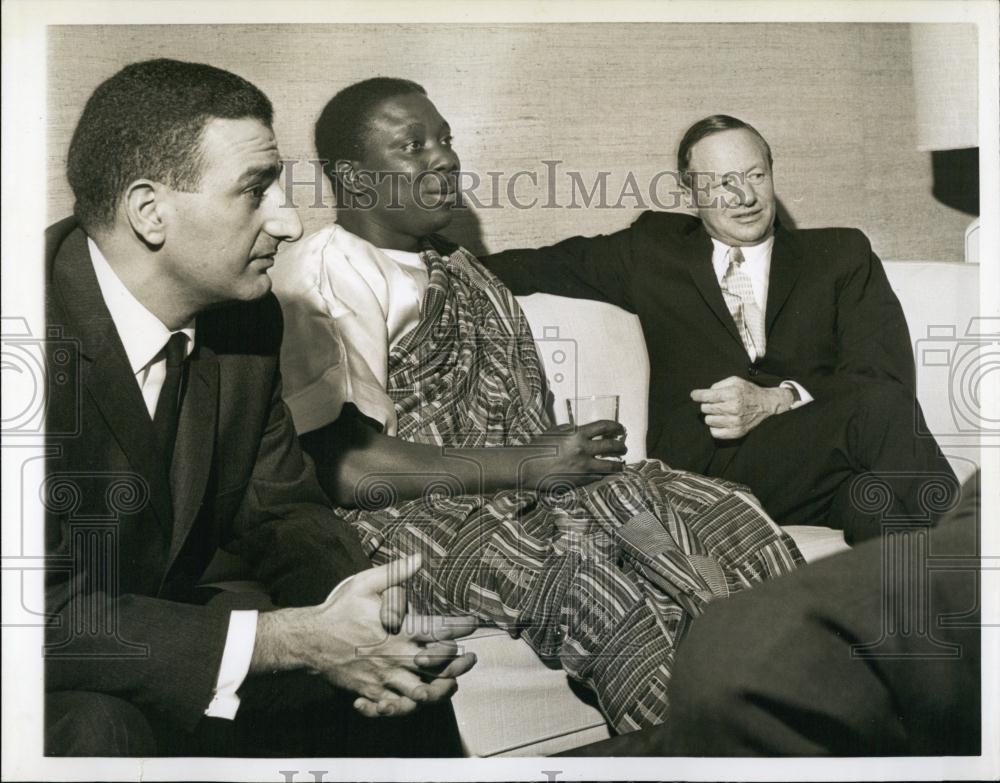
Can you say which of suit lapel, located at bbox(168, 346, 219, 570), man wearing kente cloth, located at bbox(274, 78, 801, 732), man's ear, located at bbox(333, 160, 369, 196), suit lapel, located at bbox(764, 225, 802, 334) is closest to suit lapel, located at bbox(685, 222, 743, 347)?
suit lapel, located at bbox(764, 225, 802, 334)

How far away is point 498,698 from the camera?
2.53 m

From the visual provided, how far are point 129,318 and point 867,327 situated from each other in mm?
1809

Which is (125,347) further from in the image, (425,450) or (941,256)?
(941,256)

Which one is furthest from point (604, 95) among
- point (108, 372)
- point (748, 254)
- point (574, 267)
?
point (108, 372)

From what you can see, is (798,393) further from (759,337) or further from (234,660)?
(234,660)

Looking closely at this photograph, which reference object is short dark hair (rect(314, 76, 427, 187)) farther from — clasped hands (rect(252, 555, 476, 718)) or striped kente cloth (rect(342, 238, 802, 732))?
clasped hands (rect(252, 555, 476, 718))

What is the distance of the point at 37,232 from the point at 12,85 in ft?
1.23

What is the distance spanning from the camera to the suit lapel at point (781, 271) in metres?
2.78

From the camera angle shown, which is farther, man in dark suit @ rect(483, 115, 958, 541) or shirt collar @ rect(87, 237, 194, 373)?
man in dark suit @ rect(483, 115, 958, 541)

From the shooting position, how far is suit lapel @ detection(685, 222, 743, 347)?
2.77 m

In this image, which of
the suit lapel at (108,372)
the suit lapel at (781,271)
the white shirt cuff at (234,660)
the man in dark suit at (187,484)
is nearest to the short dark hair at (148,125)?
the man in dark suit at (187,484)

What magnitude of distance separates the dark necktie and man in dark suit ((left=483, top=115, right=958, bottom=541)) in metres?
0.78

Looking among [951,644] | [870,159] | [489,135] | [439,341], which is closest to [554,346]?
[439,341]

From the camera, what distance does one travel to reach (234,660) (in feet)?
8.20
